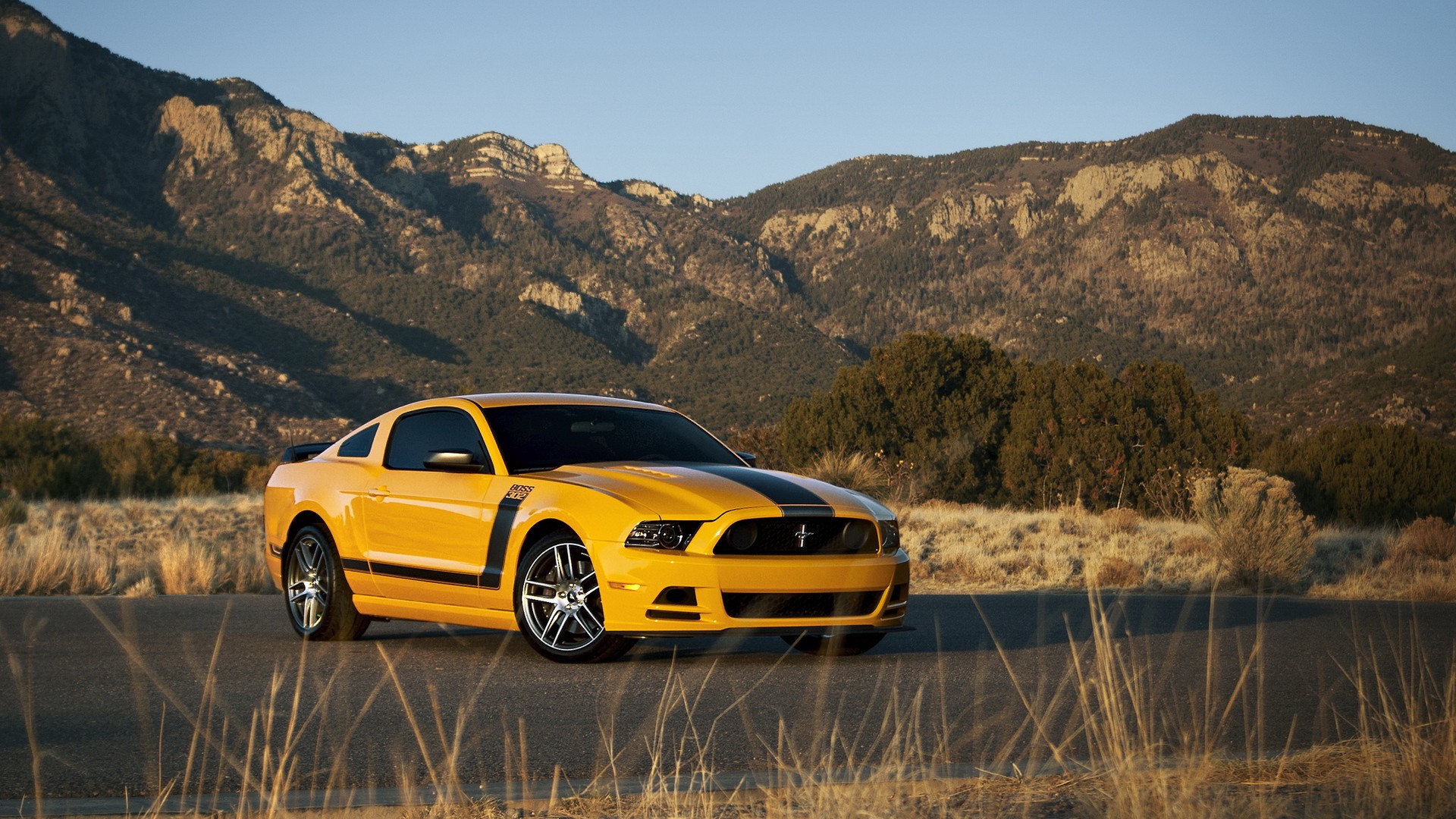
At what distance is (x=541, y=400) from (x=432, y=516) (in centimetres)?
114

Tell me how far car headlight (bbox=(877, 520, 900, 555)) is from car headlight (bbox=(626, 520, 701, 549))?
1219 millimetres

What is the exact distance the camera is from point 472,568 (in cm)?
846

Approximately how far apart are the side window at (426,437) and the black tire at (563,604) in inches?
45.6

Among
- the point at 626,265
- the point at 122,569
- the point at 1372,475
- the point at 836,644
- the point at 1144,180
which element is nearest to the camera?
the point at 836,644

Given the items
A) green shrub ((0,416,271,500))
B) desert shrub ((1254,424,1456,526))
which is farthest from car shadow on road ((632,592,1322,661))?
green shrub ((0,416,271,500))

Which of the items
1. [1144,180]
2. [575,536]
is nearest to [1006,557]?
[575,536]

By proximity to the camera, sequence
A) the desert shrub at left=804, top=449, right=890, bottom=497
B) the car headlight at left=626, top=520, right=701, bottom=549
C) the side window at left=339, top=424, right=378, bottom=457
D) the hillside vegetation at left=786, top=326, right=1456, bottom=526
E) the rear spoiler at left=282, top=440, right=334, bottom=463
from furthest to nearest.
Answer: the hillside vegetation at left=786, top=326, right=1456, bottom=526 → the desert shrub at left=804, top=449, right=890, bottom=497 → the rear spoiler at left=282, top=440, right=334, bottom=463 → the side window at left=339, top=424, right=378, bottom=457 → the car headlight at left=626, top=520, right=701, bottom=549

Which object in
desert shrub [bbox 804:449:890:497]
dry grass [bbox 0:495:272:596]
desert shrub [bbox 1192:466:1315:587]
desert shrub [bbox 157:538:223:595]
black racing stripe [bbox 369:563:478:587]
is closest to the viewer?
black racing stripe [bbox 369:563:478:587]

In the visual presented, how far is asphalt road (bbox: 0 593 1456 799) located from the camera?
550 cm

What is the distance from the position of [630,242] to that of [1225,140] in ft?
167

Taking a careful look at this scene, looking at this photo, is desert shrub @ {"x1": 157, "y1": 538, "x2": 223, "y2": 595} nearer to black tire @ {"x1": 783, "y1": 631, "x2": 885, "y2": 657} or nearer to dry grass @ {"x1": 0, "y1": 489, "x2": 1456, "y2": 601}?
dry grass @ {"x1": 0, "y1": 489, "x2": 1456, "y2": 601}

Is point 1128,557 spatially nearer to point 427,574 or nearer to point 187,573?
point 187,573

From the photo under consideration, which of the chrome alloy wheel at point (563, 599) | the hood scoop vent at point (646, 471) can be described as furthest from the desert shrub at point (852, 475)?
the chrome alloy wheel at point (563, 599)

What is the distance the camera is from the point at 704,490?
26.7 feet
